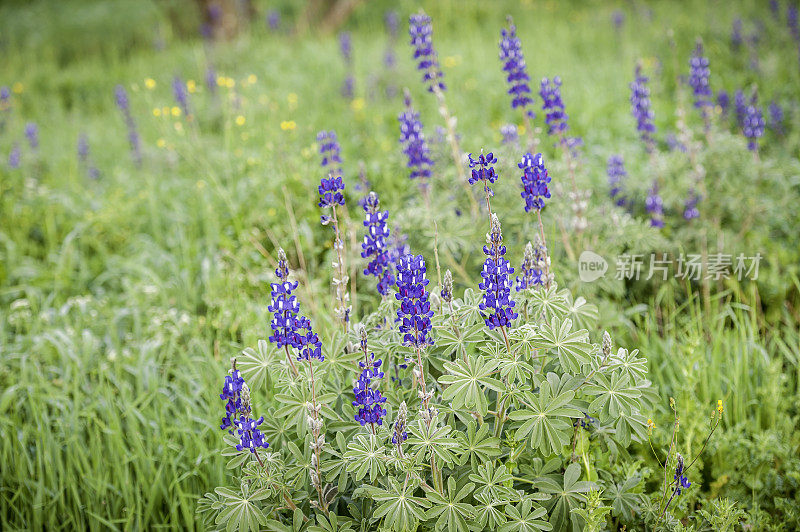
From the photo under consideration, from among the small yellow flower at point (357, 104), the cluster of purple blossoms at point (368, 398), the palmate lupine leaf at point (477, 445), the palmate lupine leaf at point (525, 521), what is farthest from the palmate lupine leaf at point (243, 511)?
the small yellow flower at point (357, 104)

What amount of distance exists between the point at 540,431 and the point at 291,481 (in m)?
0.77

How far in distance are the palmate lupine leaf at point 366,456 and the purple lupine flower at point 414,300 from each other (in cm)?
29

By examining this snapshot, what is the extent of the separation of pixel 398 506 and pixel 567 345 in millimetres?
633

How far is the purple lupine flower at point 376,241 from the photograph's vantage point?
2.04m

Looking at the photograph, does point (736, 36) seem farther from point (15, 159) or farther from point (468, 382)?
point (15, 159)

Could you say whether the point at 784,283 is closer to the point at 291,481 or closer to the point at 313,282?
the point at 313,282

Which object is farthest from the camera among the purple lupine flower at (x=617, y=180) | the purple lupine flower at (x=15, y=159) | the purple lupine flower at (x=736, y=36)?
the purple lupine flower at (x=736, y=36)

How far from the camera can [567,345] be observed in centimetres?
176

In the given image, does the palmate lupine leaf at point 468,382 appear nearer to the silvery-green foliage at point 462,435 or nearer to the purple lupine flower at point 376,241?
the silvery-green foliage at point 462,435

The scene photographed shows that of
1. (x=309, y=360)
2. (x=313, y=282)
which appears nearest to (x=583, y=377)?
(x=309, y=360)

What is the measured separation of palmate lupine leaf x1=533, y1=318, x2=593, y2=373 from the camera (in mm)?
1738

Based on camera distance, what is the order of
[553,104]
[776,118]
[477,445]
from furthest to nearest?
[776,118]
[553,104]
[477,445]

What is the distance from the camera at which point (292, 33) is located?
9.73m

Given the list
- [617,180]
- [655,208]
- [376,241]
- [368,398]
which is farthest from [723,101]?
[368,398]
